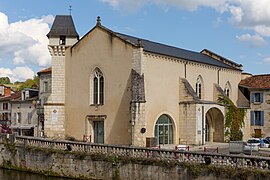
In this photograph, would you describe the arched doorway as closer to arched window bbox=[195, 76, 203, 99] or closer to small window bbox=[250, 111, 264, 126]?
arched window bbox=[195, 76, 203, 99]

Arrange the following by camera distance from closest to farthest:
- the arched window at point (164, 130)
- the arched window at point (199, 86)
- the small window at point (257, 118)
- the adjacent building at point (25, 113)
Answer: the arched window at point (164, 130), the arched window at point (199, 86), the small window at point (257, 118), the adjacent building at point (25, 113)

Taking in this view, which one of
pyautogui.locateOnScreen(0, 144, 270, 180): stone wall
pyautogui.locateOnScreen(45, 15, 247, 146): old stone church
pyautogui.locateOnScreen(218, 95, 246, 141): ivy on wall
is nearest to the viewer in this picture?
pyautogui.locateOnScreen(0, 144, 270, 180): stone wall

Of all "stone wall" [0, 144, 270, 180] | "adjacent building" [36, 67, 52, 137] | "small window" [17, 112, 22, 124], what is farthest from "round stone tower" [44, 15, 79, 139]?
"small window" [17, 112, 22, 124]

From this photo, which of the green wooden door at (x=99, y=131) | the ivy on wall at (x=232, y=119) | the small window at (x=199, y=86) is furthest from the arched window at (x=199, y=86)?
the green wooden door at (x=99, y=131)

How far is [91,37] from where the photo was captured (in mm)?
31094

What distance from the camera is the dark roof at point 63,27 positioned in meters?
32.3

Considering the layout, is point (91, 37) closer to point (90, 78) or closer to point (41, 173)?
point (90, 78)

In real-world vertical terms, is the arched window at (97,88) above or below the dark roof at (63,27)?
below

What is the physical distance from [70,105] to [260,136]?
64.4ft

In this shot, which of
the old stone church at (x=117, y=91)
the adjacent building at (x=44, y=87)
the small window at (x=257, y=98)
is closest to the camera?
the old stone church at (x=117, y=91)

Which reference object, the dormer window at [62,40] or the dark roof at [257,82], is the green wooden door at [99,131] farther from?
the dark roof at [257,82]

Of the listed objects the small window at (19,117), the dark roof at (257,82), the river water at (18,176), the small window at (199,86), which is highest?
the dark roof at (257,82)

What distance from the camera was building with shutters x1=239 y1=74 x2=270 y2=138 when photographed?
39.2m

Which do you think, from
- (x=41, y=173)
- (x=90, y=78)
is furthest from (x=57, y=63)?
(x=41, y=173)
